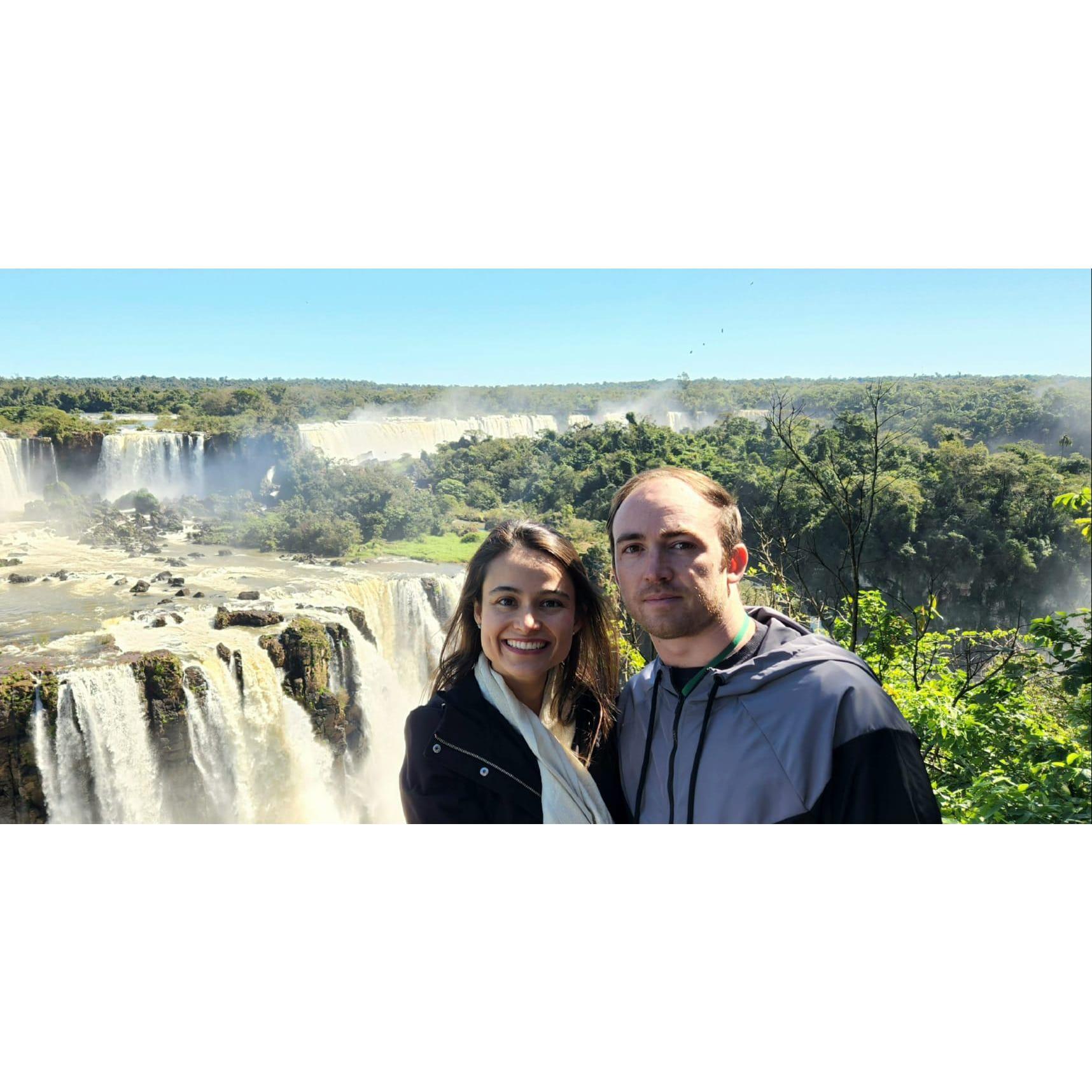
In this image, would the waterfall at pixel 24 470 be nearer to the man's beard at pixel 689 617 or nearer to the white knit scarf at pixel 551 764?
the white knit scarf at pixel 551 764

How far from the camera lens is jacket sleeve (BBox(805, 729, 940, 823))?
4.12 feet

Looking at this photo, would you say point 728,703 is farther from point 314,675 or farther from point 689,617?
point 314,675

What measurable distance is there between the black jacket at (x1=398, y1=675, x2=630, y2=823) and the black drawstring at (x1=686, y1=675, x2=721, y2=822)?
0.27 metres

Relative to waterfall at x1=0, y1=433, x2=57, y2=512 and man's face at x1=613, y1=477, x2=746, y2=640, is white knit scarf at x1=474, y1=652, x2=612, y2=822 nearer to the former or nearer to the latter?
man's face at x1=613, y1=477, x2=746, y2=640

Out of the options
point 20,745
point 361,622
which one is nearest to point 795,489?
point 361,622

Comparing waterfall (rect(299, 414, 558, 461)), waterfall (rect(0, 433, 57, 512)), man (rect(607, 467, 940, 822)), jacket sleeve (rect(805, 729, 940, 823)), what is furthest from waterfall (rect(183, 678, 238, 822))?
jacket sleeve (rect(805, 729, 940, 823))

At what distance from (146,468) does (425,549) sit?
121 cm

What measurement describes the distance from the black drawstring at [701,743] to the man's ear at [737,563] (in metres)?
0.20

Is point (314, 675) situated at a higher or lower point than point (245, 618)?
lower

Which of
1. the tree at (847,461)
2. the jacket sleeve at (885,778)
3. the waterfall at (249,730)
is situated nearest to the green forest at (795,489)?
the tree at (847,461)

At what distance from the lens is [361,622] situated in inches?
149

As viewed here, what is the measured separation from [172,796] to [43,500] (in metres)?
1.33

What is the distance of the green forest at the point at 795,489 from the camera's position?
3527 millimetres
